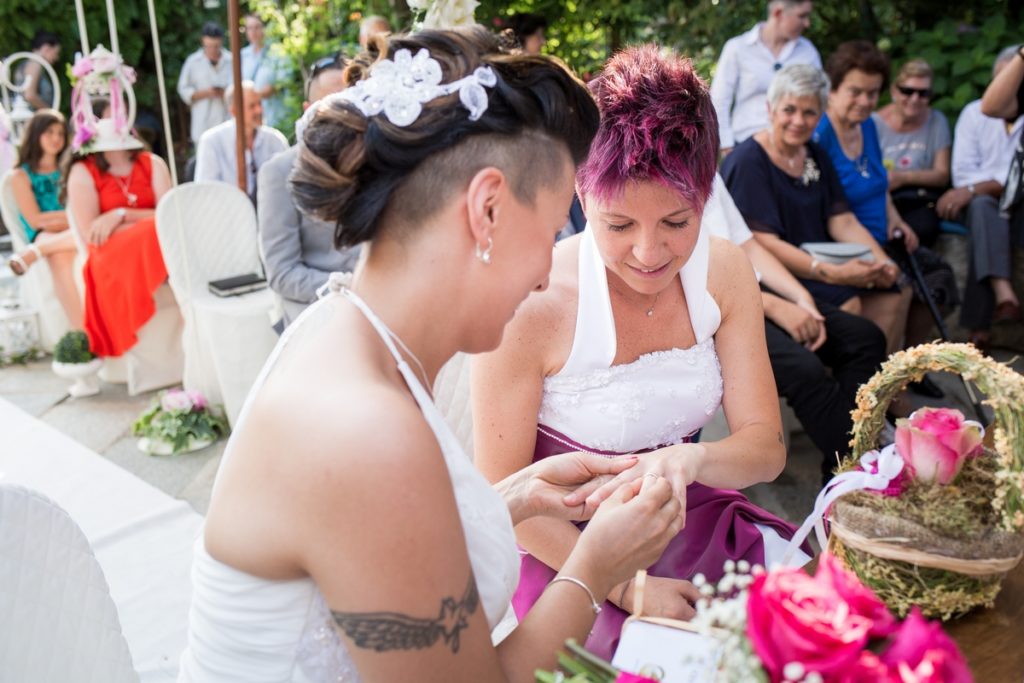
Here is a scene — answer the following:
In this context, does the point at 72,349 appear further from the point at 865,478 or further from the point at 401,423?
the point at 865,478

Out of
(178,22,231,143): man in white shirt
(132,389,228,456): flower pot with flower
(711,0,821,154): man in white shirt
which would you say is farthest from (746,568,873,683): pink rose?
(178,22,231,143): man in white shirt

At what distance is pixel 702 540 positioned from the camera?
1904 millimetres

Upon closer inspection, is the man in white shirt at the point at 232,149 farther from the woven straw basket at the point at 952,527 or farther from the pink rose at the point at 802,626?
A: the pink rose at the point at 802,626

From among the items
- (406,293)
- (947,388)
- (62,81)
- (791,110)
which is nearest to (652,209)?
(406,293)

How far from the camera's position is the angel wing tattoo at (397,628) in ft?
3.59

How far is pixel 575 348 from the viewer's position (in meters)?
1.89

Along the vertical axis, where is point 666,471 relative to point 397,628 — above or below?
below

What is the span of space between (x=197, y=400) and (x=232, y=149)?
192 cm

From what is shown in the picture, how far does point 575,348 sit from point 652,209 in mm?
326

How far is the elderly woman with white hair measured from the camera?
3.99m

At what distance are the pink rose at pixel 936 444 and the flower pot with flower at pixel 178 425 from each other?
383cm

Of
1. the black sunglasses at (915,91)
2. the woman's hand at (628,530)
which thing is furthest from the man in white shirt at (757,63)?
the woman's hand at (628,530)

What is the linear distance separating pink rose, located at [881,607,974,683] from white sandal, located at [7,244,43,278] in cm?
583

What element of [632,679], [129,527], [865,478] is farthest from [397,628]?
[129,527]
